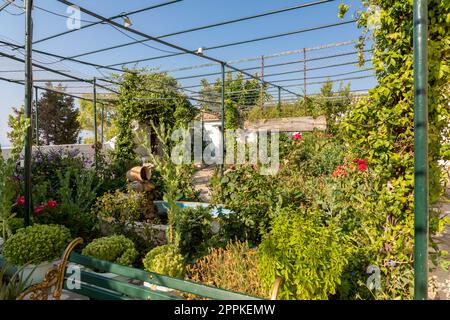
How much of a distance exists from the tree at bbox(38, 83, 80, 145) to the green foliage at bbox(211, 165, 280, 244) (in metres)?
26.4

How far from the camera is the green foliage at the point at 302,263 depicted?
1.95 meters

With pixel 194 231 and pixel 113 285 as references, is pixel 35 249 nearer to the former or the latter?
pixel 113 285


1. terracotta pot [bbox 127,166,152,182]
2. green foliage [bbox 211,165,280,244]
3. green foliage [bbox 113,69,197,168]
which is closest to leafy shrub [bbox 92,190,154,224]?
terracotta pot [bbox 127,166,152,182]

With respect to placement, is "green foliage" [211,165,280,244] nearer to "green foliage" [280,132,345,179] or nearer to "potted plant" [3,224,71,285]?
"potted plant" [3,224,71,285]

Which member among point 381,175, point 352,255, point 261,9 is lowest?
point 352,255

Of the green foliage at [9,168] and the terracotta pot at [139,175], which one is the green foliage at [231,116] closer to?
the terracotta pot at [139,175]

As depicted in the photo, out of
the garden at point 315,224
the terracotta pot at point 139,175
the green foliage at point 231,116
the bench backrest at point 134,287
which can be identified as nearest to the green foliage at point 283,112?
the green foliage at point 231,116

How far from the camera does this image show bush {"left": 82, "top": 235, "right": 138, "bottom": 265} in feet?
9.53

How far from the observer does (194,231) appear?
3.68 meters

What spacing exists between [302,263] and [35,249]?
237 centimetres
